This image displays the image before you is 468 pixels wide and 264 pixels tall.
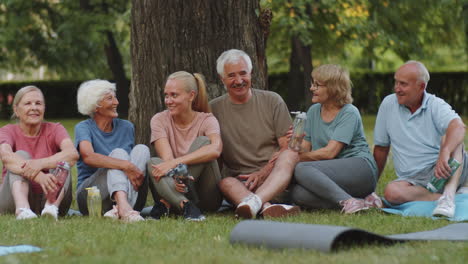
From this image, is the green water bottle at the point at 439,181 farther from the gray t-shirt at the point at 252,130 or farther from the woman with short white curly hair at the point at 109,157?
the woman with short white curly hair at the point at 109,157

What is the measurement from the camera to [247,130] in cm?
682

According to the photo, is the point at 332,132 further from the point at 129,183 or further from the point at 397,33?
the point at 397,33

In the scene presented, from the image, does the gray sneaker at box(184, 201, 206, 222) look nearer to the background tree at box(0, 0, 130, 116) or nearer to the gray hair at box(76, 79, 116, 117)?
the gray hair at box(76, 79, 116, 117)

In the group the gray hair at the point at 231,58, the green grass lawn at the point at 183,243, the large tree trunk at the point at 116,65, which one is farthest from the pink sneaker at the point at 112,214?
the large tree trunk at the point at 116,65

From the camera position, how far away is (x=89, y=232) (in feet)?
17.6

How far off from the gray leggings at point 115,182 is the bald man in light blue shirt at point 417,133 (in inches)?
88.4

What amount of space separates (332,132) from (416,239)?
2.12 meters

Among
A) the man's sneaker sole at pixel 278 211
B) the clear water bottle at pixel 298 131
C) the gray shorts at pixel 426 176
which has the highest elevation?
the clear water bottle at pixel 298 131

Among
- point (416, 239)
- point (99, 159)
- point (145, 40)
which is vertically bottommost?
point (416, 239)

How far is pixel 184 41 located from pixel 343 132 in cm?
204

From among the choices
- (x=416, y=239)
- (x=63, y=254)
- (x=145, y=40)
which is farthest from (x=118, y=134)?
(x=416, y=239)

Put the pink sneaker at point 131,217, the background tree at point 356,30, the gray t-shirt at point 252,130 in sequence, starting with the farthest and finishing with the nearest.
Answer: the background tree at point 356,30
the gray t-shirt at point 252,130
the pink sneaker at point 131,217

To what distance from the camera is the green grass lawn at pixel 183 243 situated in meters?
4.28

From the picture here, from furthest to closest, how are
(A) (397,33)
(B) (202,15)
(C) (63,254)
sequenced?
(A) (397,33) < (B) (202,15) < (C) (63,254)
